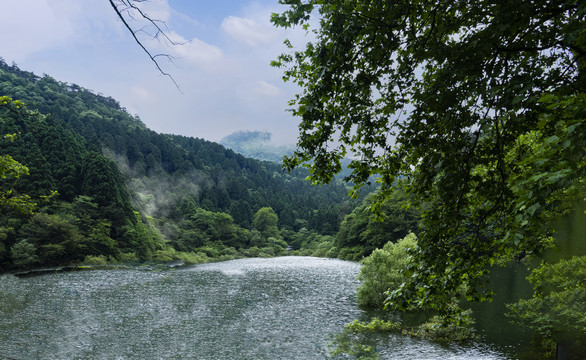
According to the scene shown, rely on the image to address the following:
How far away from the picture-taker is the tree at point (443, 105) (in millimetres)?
5324

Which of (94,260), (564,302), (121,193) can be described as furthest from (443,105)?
(121,193)

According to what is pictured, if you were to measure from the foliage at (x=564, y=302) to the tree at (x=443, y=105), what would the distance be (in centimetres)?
657

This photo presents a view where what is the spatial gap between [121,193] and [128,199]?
360 cm

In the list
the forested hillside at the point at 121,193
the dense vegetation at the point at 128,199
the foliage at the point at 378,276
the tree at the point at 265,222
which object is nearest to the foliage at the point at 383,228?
the dense vegetation at the point at 128,199

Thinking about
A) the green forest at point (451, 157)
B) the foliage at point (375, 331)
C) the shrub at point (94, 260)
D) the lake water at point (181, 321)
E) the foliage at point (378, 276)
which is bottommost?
the shrub at point (94, 260)

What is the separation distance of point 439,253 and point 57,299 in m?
29.1

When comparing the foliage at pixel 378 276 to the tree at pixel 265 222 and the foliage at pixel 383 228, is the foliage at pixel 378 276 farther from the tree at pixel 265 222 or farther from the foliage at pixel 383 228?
the tree at pixel 265 222

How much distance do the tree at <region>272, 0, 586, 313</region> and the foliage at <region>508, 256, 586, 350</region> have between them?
6.57m

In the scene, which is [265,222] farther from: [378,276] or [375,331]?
[375,331]

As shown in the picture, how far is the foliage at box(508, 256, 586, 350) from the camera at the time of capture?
44.6ft

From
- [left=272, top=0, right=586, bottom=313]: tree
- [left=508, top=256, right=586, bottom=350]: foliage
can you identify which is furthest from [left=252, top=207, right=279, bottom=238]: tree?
[left=272, top=0, right=586, bottom=313]: tree

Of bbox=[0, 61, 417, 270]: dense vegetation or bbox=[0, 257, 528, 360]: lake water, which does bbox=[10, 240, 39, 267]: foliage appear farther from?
bbox=[0, 257, 528, 360]: lake water

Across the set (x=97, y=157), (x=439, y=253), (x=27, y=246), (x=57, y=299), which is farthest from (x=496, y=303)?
(x=97, y=157)

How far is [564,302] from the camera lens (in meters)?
15.9
